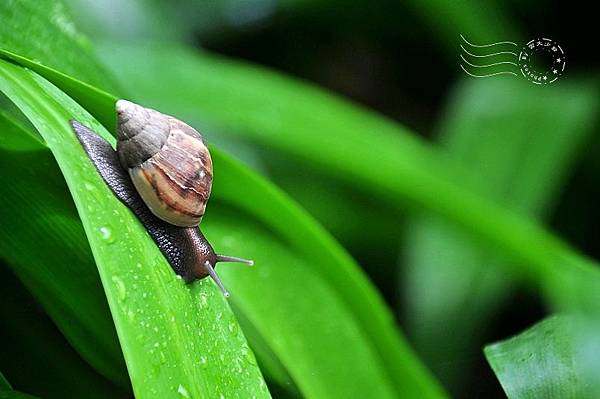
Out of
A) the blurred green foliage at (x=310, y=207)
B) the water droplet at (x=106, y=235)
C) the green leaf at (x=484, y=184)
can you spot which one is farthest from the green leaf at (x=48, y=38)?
the green leaf at (x=484, y=184)

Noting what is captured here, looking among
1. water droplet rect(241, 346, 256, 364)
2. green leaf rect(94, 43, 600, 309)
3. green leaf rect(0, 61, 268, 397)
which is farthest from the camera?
green leaf rect(94, 43, 600, 309)

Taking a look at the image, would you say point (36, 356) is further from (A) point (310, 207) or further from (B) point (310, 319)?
(A) point (310, 207)

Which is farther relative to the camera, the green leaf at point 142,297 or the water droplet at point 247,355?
the water droplet at point 247,355

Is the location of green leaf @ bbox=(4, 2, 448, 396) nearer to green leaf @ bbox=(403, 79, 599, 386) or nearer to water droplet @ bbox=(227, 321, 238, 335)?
water droplet @ bbox=(227, 321, 238, 335)

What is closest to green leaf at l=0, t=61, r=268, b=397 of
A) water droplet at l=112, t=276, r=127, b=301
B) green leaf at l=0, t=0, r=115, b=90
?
water droplet at l=112, t=276, r=127, b=301

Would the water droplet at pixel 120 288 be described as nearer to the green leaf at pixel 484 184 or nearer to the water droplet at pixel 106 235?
the water droplet at pixel 106 235

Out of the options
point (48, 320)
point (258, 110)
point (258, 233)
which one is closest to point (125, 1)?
point (258, 110)

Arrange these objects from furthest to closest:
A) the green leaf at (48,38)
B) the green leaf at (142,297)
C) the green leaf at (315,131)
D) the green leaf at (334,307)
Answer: the green leaf at (315,131), the green leaf at (334,307), the green leaf at (48,38), the green leaf at (142,297)
